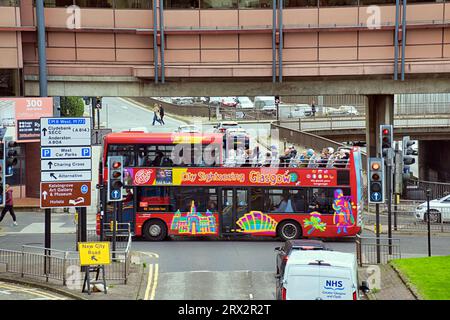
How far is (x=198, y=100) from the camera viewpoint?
81.1 m

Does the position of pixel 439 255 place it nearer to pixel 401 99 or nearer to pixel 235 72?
pixel 235 72

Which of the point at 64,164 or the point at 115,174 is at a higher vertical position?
the point at 64,164

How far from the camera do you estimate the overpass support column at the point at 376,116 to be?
4262 centimetres

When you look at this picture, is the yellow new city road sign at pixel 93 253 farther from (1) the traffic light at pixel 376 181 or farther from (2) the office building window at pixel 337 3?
(2) the office building window at pixel 337 3

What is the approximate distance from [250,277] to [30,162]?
21190 millimetres

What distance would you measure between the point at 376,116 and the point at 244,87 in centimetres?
842

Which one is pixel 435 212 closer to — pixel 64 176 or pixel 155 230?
pixel 155 230

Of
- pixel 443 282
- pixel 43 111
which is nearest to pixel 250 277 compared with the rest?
pixel 443 282

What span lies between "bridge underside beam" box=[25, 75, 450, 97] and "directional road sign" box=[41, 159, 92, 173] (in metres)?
16.7

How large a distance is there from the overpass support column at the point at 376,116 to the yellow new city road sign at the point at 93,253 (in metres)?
25.0

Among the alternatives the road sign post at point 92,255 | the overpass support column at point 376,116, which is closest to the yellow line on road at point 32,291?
the road sign post at point 92,255

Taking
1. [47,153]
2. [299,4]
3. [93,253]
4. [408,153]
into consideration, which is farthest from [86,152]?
[299,4]

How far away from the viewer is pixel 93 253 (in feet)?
68.2

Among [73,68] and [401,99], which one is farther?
[401,99]
